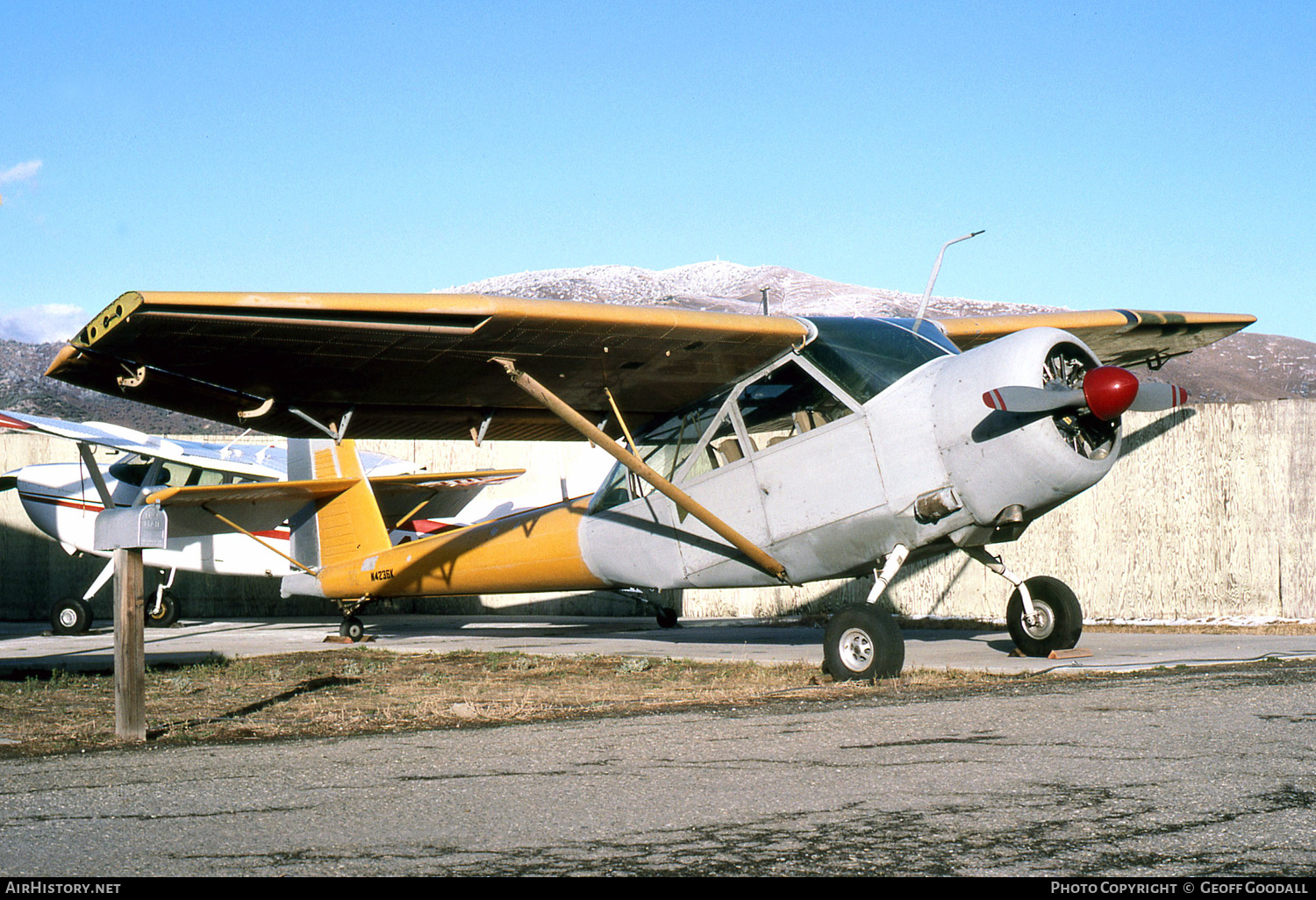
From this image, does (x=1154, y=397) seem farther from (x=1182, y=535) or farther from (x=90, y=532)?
(x=90, y=532)

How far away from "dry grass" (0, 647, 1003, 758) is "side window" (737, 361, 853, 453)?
1895mm

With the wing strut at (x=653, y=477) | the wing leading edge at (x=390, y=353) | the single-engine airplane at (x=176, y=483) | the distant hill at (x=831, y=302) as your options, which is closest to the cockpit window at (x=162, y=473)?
the single-engine airplane at (x=176, y=483)

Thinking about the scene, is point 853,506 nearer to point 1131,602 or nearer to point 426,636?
point 1131,602

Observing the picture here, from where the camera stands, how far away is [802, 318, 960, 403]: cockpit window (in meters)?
8.02

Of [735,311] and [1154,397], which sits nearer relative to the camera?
[1154,397]

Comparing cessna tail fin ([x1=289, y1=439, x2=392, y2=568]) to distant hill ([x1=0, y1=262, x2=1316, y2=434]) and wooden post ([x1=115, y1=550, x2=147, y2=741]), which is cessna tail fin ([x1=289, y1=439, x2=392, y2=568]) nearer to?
wooden post ([x1=115, y1=550, x2=147, y2=741])

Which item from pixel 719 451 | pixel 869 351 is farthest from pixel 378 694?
pixel 869 351

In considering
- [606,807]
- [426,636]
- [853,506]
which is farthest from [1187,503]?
[606,807]

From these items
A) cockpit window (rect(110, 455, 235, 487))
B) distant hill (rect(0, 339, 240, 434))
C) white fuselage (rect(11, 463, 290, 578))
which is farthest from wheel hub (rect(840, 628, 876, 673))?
distant hill (rect(0, 339, 240, 434))

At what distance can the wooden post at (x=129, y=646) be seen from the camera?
5.82 meters

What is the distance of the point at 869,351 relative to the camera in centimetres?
820

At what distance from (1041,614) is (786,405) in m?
2.57

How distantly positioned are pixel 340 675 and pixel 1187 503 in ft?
31.2

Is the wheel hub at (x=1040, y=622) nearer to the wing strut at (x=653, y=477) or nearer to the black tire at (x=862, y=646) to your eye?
the black tire at (x=862, y=646)
